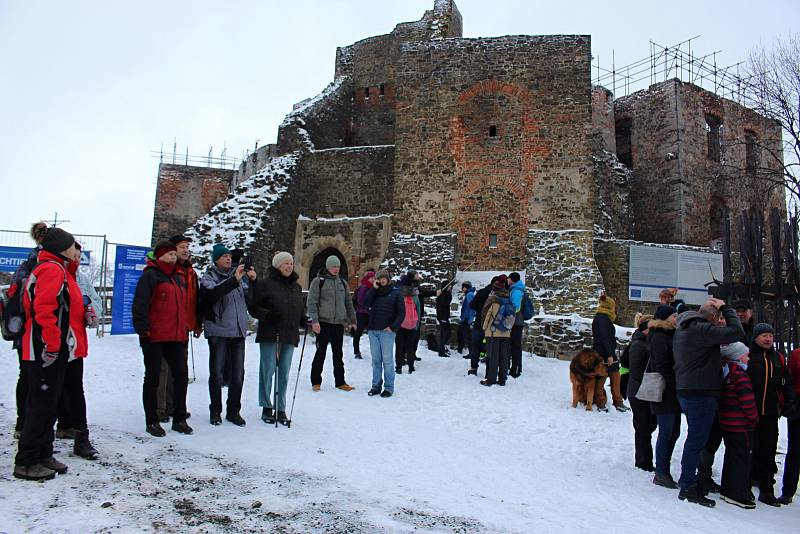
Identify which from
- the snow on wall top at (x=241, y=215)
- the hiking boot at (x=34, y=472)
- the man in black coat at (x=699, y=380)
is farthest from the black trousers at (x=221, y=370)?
the snow on wall top at (x=241, y=215)

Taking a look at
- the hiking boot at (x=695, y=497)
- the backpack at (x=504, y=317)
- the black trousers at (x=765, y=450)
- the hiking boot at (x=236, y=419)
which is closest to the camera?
the hiking boot at (x=695, y=497)

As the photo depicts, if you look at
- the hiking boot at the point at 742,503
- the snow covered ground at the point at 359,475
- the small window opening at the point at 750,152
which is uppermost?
the small window opening at the point at 750,152

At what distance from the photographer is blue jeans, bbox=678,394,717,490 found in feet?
16.8

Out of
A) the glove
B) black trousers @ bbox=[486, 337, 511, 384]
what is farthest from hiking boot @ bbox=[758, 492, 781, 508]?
the glove

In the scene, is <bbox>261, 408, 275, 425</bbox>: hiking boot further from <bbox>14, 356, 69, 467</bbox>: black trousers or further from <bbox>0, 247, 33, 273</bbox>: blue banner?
<bbox>0, 247, 33, 273</bbox>: blue banner

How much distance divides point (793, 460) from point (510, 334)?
481cm

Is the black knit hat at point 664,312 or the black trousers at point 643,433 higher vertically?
the black knit hat at point 664,312

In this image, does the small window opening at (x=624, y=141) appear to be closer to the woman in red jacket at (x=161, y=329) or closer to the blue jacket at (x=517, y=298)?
the blue jacket at (x=517, y=298)

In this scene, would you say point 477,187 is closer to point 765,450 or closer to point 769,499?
point 765,450

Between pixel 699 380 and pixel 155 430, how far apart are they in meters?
4.56

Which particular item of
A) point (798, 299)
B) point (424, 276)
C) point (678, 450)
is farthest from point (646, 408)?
point (424, 276)

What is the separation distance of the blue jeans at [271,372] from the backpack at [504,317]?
3.94 metres

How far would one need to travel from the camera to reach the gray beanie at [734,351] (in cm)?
534

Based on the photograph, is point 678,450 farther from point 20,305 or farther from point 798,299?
point 20,305
